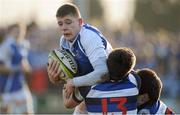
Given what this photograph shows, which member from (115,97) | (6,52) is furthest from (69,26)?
(6,52)

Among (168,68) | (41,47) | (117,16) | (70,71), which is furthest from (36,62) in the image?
(117,16)

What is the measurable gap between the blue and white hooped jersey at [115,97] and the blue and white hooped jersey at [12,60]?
5.87 metres

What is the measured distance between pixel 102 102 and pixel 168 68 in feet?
45.0

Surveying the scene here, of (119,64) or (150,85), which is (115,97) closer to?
(119,64)

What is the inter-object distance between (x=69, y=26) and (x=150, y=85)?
1.10 m

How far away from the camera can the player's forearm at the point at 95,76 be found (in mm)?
8953

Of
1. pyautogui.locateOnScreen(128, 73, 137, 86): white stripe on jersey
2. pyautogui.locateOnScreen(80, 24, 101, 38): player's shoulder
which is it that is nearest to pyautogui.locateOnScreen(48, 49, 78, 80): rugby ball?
pyautogui.locateOnScreen(80, 24, 101, 38): player's shoulder

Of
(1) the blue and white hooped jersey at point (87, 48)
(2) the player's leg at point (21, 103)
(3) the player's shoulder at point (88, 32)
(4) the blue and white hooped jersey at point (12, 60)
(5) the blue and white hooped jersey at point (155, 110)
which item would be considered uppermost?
(3) the player's shoulder at point (88, 32)

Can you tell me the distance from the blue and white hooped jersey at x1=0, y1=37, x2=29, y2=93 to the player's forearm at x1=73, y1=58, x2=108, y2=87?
5675 millimetres

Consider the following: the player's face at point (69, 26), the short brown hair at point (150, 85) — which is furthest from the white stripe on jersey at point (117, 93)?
the player's face at point (69, 26)

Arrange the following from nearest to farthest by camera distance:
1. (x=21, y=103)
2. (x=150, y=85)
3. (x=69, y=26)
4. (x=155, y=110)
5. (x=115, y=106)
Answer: (x=115, y=106) → (x=155, y=110) → (x=150, y=85) → (x=69, y=26) → (x=21, y=103)

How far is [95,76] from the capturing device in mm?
8969

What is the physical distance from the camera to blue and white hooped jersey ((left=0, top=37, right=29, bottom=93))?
14602 millimetres

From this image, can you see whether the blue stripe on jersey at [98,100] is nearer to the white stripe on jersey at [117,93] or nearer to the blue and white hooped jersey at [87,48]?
the white stripe on jersey at [117,93]
